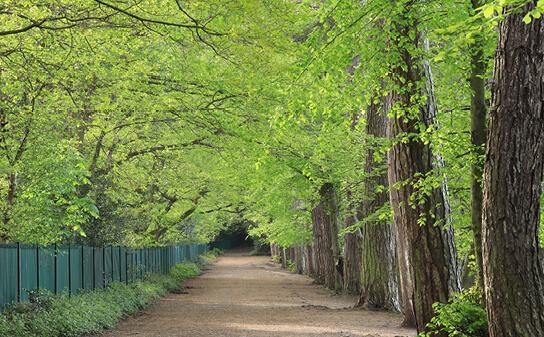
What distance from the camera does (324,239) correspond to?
2516cm

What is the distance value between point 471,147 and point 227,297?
606 inches

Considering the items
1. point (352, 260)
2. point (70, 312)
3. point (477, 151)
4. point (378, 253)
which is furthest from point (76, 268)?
point (477, 151)

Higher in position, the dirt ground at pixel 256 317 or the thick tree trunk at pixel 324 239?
the thick tree trunk at pixel 324 239

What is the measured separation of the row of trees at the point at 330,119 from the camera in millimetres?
5445

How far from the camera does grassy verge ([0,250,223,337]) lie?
30.6ft

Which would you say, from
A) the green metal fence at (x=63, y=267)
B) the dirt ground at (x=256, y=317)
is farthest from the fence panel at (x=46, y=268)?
the dirt ground at (x=256, y=317)

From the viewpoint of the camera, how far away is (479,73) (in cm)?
728

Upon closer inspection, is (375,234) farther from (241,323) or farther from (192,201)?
(192,201)

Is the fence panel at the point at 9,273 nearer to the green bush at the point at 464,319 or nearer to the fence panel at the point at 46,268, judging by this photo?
the fence panel at the point at 46,268

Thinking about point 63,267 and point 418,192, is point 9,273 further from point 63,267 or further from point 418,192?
point 418,192

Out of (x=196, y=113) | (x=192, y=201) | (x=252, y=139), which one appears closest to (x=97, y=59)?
(x=196, y=113)

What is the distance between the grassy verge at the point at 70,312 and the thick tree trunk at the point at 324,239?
8.50m

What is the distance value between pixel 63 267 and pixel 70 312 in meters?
1.92

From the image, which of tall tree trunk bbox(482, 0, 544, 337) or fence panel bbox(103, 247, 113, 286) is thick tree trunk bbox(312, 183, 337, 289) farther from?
tall tree trunk bbox(482, 0, 544, 337)
